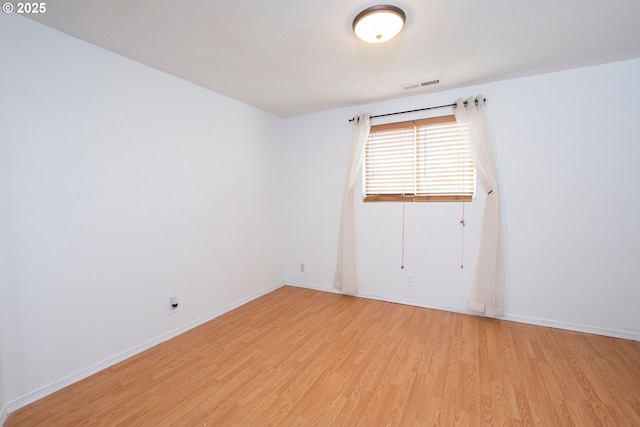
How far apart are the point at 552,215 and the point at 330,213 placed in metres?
2.48

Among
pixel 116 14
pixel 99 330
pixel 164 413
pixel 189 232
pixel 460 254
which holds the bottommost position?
pixel 164 413

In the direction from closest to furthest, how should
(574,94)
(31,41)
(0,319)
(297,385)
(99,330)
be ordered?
1. (0,319)
2. (31,41)
3. (297,385)
4. (99,330)
5. (574,94)

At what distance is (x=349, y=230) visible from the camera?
3.69m

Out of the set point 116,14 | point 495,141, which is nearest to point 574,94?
point 495,141

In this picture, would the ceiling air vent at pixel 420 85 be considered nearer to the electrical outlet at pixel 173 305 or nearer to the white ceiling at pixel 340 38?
the white ceiling at pixel 340 38

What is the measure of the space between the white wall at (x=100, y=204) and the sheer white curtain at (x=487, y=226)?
2804 mm

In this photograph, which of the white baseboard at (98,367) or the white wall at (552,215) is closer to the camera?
the white baseboard at (98,367)

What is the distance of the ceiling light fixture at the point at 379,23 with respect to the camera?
1.71 meters

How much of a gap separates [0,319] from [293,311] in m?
2.36

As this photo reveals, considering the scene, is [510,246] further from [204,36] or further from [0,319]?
[0,319]

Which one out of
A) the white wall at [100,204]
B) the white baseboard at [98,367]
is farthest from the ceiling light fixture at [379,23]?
the white baseboard at [98,367]

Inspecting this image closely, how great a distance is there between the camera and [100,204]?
2.16 m

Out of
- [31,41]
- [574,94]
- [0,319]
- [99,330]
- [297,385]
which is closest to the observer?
[0,319]

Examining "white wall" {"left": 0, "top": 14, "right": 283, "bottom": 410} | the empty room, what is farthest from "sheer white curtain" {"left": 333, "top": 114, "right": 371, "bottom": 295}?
"white wall" {"left": 0, "top": 14, "right": 283, "bottom": 410}
